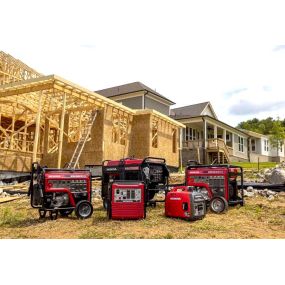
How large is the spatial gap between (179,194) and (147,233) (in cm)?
196

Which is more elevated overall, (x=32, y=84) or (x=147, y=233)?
(x=32, y=84)

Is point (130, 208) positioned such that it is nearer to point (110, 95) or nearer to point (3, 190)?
point (3, 190)

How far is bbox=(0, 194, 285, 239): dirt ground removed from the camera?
6957 millimetres

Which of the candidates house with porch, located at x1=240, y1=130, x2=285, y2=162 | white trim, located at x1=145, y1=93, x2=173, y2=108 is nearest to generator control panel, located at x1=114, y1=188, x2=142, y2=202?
white trim, located at x1=145, y1=93, x2=173, y2=108

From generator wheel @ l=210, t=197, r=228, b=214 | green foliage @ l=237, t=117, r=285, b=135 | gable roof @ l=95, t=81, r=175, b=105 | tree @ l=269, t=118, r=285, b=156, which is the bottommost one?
generator wheel @ l=210, t=197, r=228, b=214

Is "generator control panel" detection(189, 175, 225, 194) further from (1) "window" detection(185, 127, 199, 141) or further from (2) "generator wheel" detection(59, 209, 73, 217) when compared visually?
(1) "window" detection(185, 127, 199, 141)

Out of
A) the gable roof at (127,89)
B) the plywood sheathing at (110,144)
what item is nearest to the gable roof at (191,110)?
the gable roof at (127,89)

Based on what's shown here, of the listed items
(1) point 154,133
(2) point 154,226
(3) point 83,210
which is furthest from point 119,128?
(2) point 154,226

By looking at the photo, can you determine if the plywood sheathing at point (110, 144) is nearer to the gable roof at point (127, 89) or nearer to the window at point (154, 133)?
the window at point (154, 133)

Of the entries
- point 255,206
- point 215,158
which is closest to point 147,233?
point 255,206

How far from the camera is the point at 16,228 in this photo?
805 centimetres

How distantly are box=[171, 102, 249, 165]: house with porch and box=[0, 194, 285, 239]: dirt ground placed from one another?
21.9 metres

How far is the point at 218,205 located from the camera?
9.82 m

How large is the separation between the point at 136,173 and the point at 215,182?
99.2 inches
